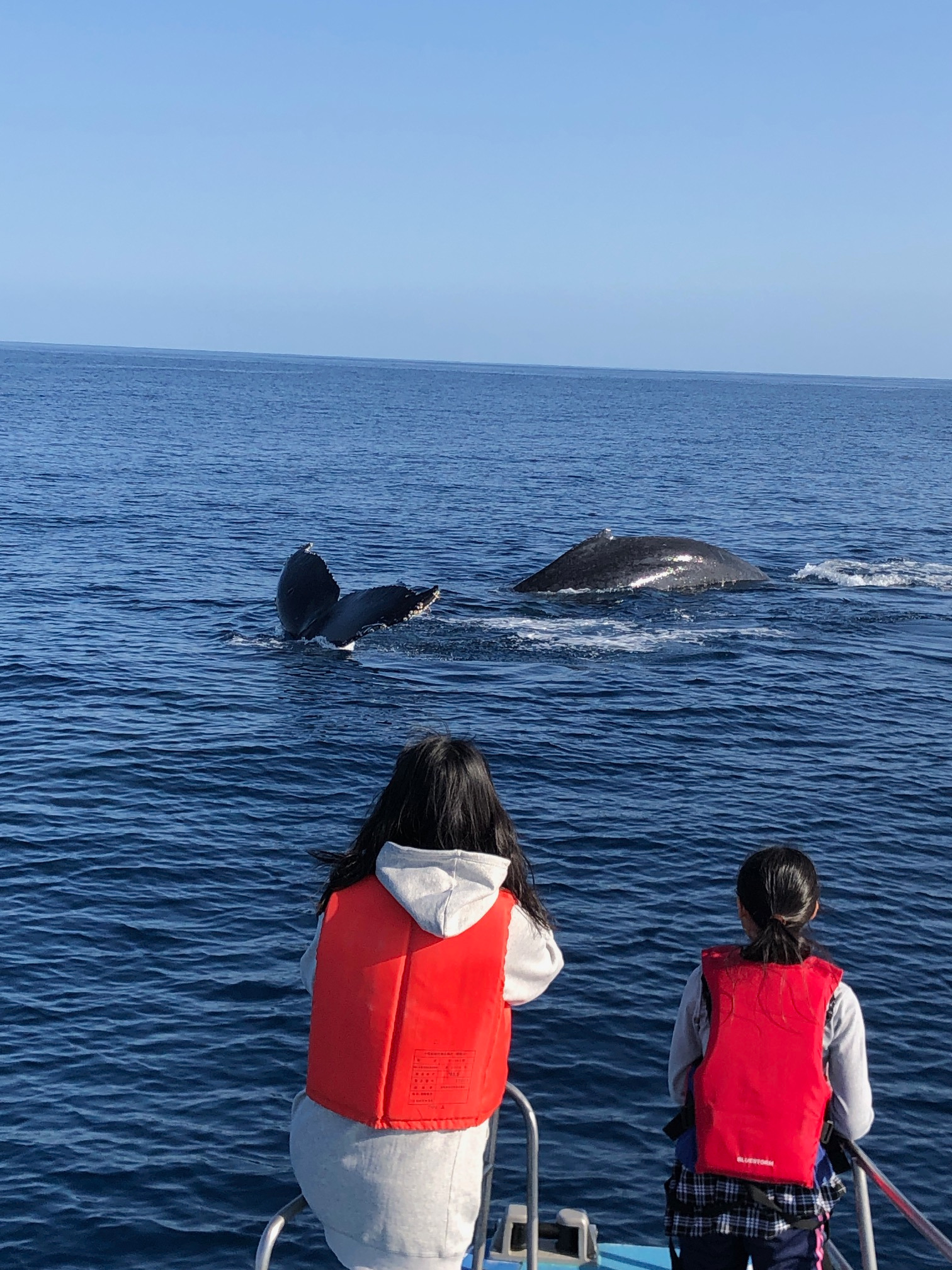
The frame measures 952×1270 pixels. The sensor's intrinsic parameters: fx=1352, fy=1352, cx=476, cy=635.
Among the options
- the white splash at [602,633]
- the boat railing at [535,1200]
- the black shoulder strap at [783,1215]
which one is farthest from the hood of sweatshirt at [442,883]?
the white splash at [602,633]

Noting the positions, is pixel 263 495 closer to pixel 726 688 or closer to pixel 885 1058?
pixel 726 688

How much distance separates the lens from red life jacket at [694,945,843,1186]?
15.1 feet

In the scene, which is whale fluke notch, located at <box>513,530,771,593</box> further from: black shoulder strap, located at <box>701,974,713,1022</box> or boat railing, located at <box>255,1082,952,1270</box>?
black shoulder strap, located at <box>701,974,713,1022</box>

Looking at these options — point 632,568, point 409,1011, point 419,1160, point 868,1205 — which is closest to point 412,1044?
point 409,1011

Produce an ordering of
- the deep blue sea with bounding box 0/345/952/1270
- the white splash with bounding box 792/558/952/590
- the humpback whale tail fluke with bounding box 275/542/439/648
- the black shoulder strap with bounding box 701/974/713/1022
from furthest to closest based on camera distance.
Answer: the white splash with bounding box 792/558/952/590 → the humpback whale tail fluke with bounding box 275/542/439/648 → the deep blue sea with bounding box 0/345/952/1270 → the black shoulder strap with bounding box 701/974/713/1022

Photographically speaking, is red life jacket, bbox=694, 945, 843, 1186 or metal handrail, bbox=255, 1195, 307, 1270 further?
red life jacket, bbox=694, 945, 843, 1186

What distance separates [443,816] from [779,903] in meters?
1.29

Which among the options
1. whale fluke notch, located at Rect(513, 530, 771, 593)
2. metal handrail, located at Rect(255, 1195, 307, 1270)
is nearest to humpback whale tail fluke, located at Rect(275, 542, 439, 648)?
whale fluke notch, located at Rect(513, 530, 771, 593)

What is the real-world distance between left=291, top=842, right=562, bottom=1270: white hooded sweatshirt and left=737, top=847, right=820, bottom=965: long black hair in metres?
0.91

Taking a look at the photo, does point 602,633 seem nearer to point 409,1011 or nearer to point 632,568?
point 632,568

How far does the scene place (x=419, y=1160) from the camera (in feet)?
13.8

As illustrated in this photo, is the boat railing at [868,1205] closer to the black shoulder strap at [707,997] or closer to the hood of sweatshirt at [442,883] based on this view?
the black shoulder strap at [707,997]

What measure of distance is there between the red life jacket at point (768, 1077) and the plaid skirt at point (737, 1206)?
6 cm

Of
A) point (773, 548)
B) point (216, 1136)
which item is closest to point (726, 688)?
point (216, 1136)
